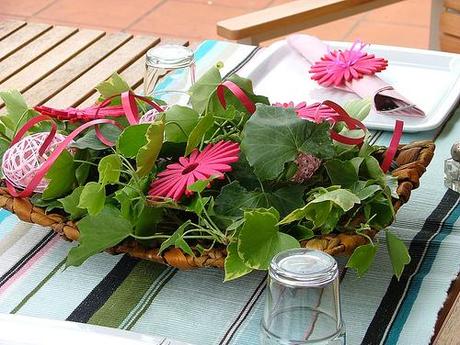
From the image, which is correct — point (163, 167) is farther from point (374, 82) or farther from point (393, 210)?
point (374, 82)

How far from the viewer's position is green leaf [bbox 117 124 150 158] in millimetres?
902

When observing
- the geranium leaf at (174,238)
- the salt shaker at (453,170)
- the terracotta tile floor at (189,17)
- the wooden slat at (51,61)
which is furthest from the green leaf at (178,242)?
the terracotta tile floor at (189,17)

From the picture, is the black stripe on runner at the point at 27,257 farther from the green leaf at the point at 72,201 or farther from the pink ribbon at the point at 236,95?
the pink ribbon at the point at 236,95

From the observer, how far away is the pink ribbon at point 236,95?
0.96 metres

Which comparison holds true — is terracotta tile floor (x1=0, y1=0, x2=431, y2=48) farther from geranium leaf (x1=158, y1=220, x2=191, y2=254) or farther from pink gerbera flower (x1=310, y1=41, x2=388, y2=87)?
geranium leaf (x1=158, y1=220, x2=191, y2=254)

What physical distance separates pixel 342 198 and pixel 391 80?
551 mm

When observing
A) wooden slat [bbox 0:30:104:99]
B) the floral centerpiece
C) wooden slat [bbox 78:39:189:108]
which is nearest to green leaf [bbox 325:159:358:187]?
the floral centerpiece

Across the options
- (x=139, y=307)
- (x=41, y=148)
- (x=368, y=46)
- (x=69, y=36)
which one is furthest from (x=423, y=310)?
(x=69, y=36)

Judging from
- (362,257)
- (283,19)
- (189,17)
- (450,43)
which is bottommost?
(189,17)

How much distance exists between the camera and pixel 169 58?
117 cm

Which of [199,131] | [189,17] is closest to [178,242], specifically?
[199,131]

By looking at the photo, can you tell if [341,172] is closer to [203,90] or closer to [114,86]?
[203,90]

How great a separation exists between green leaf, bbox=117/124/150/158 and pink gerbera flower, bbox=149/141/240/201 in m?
0.03

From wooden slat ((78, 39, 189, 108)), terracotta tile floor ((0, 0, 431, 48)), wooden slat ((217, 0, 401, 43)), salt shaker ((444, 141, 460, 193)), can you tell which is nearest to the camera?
salt shaker ((444, 141, 460, 193))
